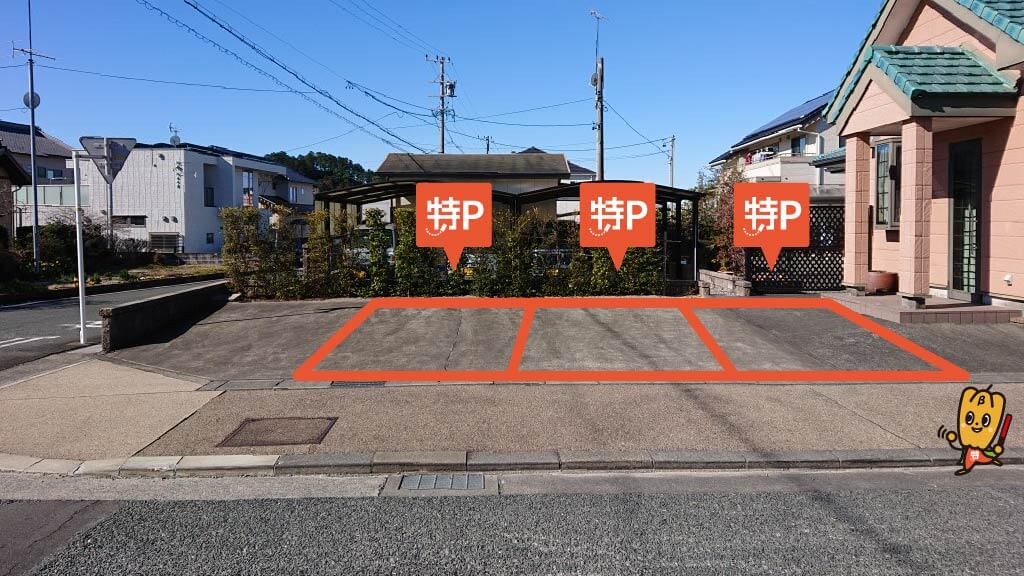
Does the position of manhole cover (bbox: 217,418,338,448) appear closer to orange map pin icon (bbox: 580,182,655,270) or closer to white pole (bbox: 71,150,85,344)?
white pole (bbox: 71,150,85,344)

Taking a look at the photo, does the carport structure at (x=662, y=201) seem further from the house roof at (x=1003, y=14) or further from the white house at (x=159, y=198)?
the white house at (x=159, y=198)

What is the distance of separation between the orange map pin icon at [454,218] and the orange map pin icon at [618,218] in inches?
77.4

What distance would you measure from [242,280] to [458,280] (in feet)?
14.8

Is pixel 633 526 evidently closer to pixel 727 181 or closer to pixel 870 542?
pixel 870 542

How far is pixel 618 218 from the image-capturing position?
13672mm

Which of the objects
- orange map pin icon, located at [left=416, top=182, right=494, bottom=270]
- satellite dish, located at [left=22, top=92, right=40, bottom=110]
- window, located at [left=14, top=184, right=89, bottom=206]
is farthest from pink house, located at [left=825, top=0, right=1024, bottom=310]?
window, located at [left=14, top=184, right=89, bottom=206]

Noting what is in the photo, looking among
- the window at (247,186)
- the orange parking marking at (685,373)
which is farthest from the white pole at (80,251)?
the window at (247,186)

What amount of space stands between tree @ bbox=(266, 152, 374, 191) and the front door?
81464 mm

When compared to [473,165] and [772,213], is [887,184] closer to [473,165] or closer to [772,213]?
[772,213]

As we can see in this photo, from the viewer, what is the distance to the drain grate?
520 cm

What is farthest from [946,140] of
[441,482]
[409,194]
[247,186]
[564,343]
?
[247,186]

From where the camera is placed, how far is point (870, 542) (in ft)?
13.5

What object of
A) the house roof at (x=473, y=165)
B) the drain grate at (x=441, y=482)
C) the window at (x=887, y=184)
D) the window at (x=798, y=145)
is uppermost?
the window at (x=798, y=145)

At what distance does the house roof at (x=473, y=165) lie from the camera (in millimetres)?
31969
